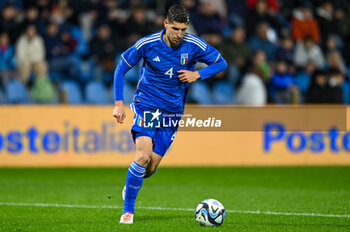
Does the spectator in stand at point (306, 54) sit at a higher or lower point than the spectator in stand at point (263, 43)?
lower

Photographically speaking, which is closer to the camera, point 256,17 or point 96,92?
point 96,92

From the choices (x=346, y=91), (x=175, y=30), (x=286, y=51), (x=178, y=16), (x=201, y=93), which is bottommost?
(x=346, y=91)

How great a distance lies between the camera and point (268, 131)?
15.9 meters

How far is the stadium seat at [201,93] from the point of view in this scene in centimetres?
1648

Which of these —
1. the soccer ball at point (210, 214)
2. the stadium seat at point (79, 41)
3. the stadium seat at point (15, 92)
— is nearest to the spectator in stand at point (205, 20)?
the stadium seat at point (79, 41)

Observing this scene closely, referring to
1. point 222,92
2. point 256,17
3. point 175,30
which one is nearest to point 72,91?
point 222,92

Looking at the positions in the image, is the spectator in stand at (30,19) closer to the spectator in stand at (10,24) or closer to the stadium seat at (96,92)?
the spectator in stand at (10,24)

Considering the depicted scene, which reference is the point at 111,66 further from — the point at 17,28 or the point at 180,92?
the point at 180,92

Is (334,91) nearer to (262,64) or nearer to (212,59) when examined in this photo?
(262,64)

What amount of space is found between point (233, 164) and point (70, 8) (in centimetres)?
600

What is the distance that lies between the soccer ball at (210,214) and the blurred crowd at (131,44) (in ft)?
28.6

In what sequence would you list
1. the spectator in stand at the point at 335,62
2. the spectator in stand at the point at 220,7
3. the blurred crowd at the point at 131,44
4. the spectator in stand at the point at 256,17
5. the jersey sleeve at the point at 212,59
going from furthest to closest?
1. the spectator in stand at the point at 220,7
2. the spectator in stand at the point at 256,17
3. the spectator in stand at the point at 335,62
4. the blurred crowd at the point at 131,44
5. the jersey sleeve at the point at 212,59

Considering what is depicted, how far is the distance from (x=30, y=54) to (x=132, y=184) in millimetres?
9278

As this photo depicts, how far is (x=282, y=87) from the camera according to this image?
1664 centimetres
